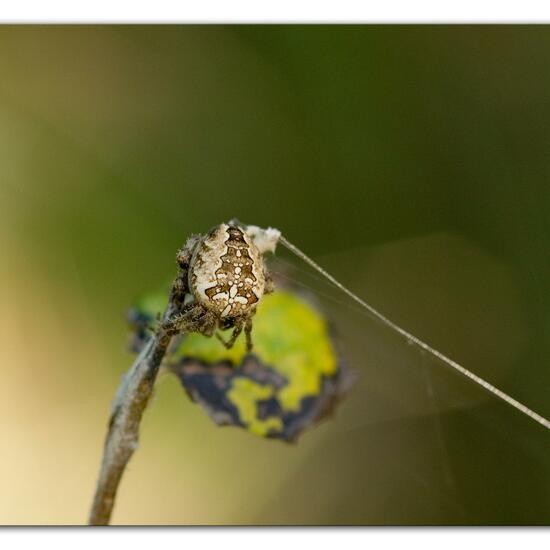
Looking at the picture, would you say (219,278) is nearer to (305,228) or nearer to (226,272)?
(226,272)

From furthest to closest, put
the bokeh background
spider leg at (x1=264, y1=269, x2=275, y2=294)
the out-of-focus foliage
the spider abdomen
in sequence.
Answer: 1. the bokeh background
2. the out-of-focus foliage
3. spider leg at (x1=264, y1=269, x2=275, y2=294)
4. the spider abdomen

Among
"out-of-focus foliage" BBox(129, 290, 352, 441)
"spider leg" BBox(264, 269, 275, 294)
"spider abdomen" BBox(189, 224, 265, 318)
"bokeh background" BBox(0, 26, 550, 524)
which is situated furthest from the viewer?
"bokeh background" BBox(0, 26, 550, 524)

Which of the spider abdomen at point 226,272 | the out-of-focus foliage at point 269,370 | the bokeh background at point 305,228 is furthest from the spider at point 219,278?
the bokeh background at point 305,228

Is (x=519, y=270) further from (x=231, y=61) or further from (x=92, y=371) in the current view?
(x=92, y=371)

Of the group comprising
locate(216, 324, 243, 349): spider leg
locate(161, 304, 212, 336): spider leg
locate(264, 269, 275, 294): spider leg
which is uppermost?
locate(264, 269, 275, 294): spider leg

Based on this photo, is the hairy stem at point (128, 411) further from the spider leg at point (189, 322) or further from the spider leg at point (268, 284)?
the spider leg at point (268, 284)

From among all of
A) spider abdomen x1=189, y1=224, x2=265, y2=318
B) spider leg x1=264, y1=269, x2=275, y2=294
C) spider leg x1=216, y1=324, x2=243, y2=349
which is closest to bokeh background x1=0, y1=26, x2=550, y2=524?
spider leg x1=216, y1=324, x2=243, y2=349

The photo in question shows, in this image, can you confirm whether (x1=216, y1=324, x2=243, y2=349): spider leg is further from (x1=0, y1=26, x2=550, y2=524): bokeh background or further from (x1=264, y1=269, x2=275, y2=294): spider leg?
(x1=0, y1=26, x2=550, y2=524): bokeh background
